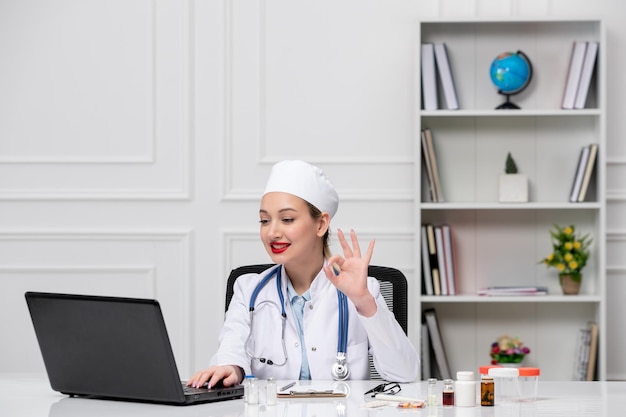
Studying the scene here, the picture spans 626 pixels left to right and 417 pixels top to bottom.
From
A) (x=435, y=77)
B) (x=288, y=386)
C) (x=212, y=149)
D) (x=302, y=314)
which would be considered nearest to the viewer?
(x=288, y=386)

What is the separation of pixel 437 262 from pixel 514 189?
1.55ft

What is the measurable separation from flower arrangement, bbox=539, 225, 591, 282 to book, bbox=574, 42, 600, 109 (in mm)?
556

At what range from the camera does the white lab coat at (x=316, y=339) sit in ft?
7.02

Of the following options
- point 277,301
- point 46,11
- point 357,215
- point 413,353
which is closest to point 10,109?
point 46,11

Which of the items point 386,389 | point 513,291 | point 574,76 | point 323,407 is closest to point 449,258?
point 513,291

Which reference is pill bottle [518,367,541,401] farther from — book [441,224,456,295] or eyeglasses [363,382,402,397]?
book [441,224,456,295]

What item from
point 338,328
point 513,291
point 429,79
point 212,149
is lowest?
point 513,291

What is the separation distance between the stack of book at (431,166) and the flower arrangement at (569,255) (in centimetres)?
→ 55

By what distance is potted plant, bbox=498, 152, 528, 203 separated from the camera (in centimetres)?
398

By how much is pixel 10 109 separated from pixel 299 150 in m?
1.37

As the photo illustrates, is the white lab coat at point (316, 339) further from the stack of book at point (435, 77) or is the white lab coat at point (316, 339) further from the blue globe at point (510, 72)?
the blue globe at point (510, 72)

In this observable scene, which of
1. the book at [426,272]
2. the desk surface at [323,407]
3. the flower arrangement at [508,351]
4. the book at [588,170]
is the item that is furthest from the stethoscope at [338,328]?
the book at [588,170]

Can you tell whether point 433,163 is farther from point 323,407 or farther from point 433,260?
point 323,407

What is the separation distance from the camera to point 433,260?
13.1 ft
